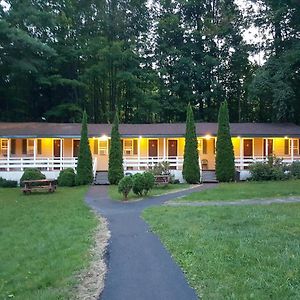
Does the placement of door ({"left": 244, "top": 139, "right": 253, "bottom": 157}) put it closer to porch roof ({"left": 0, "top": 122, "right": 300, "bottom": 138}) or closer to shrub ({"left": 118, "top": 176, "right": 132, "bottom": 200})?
porch roof ({"left": 0, "top": 122, "right": 300, "bottom": 138})

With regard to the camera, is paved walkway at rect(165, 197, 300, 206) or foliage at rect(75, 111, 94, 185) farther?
foliage at rect(75, 111, 94, 185)

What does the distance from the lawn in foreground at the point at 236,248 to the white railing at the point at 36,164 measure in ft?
47.6

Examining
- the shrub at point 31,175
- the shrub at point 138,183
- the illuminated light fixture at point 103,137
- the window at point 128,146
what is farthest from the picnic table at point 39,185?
the window at point 128,146

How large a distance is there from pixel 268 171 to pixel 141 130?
31.9 ft

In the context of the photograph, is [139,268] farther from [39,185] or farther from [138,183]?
[39,185]

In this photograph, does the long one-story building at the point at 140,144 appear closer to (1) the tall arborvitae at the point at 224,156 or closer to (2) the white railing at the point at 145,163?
(2) the white railing at the point at 145,163

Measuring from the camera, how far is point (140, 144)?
2998 cm

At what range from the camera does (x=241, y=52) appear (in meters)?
43.4

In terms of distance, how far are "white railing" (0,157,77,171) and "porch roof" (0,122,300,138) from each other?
1.99m

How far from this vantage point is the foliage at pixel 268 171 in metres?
24.8

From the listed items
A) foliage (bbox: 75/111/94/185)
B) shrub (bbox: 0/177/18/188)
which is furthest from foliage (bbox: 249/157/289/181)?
shrub (bbox: 0/177/18/188)

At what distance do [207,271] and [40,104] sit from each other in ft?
131

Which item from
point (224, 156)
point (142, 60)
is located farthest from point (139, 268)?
point (142, 60)

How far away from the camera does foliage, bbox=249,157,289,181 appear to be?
2484 cm
